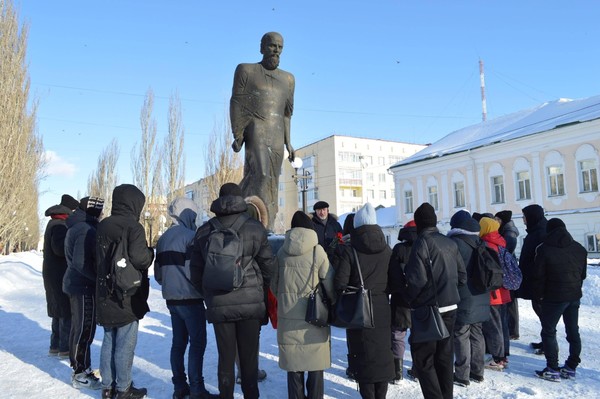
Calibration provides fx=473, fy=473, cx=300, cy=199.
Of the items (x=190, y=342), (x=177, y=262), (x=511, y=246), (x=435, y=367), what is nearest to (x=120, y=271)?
(x=177, y=262)

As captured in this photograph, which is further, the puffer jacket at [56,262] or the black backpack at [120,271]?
the puffer jacket at [56,262]

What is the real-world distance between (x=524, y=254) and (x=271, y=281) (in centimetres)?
305

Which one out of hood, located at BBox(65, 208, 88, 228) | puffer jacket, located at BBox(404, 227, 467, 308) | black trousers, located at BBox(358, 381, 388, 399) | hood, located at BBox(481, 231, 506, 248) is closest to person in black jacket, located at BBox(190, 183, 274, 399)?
black trousers, located at BBox(358, 381, 388, 399)

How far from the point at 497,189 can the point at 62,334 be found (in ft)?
76.0

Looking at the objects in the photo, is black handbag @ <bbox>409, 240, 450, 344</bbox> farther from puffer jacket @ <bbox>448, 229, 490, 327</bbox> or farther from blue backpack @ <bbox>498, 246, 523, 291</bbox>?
blue backpack @ <bbox>498, 246, 523, 291</bbox>

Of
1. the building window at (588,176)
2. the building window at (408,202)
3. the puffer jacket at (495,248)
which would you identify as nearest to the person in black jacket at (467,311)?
the puffer jacket at (495,248)

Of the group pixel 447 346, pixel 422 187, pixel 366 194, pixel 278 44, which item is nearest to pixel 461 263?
pixel 447 346

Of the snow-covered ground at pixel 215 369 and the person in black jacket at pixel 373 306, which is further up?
the person in black jacket at pixel 373 306

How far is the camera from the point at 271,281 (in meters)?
3.58

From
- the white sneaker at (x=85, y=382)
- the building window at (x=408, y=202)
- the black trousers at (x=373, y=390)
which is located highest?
the building window at (x=408, y=202)

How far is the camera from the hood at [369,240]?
3.49m

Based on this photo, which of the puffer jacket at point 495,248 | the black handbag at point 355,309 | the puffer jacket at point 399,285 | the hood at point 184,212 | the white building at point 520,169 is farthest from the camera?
the white building at point 520,169

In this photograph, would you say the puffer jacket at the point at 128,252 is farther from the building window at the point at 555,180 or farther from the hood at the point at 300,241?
the building window at the point at 555,180

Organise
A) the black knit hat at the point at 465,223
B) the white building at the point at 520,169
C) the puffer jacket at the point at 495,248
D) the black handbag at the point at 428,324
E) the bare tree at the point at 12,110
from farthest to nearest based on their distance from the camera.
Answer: the white building at the point at 520,169 → the bare tree at the point at 12,110 → the puffer jacket at the point at 495,248 → the black knit hat at the point at 465,223 → the black handbag at the point at 428,324
